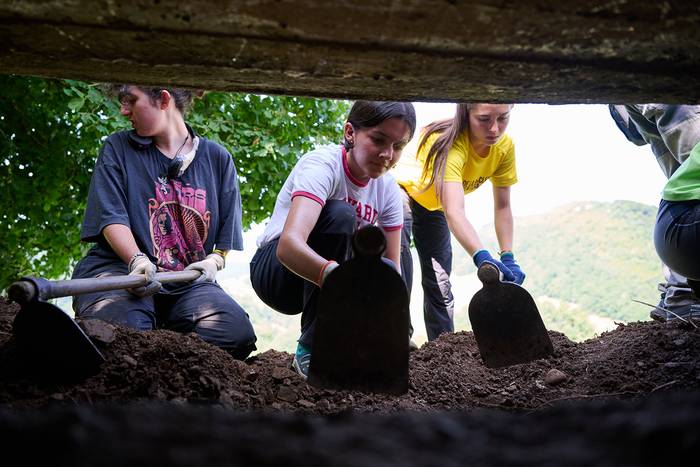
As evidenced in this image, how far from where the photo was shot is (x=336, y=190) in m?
2.65

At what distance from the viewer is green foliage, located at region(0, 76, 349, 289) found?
425cm

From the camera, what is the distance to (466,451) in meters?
0.60

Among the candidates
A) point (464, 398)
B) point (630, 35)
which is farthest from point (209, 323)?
point (630, 35)

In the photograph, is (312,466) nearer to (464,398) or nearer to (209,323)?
(464,398)

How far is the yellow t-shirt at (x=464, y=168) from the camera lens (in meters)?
3.47

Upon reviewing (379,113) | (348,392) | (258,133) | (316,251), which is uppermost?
(258,133)

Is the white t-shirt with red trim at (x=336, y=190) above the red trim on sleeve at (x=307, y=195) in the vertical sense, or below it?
above

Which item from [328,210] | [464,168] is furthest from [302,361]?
[464,168]

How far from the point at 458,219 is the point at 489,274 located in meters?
0.72

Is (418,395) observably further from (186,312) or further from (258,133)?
(258,133)

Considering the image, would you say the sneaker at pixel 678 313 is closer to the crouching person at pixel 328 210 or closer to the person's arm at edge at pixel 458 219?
the person's arm at edge at pixel 458 219

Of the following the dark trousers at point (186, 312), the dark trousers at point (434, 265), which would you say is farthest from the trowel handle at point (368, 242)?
the dark trousers at point (434, 265)

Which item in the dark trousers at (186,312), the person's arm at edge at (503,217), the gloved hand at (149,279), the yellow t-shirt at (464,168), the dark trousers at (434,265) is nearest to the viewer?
the gloved hand at (149,279)

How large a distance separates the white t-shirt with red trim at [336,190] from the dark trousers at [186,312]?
1.15 feet
